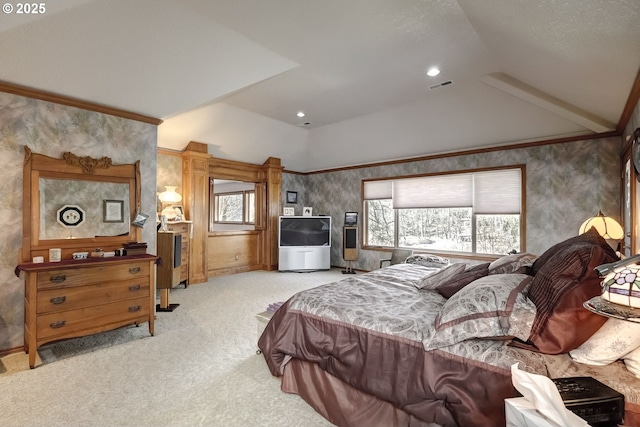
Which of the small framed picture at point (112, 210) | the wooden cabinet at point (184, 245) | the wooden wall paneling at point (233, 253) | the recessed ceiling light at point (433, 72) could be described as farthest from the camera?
the wooden wall paneling at point (233, 253)

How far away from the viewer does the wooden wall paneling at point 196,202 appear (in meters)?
5.50

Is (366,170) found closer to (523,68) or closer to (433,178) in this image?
(433,178)

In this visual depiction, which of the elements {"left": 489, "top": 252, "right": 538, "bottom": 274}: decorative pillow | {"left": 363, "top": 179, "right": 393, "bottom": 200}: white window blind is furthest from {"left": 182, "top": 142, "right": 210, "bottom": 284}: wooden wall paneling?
{"left": 489, "top": 252, "right": 538, "bottom": 274}: decorative pillow

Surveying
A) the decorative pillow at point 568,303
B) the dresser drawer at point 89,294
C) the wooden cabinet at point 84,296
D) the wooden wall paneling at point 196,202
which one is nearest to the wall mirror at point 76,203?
the wooden cabinet at point 84,296

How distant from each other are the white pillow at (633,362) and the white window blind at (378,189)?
512 cm

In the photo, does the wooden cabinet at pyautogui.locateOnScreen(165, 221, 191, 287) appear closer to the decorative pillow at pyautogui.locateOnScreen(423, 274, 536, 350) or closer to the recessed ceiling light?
the recessed ceiling light

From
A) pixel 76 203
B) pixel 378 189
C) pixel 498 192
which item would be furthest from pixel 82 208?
pixel 498 192

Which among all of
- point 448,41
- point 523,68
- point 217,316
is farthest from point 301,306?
point 523,68

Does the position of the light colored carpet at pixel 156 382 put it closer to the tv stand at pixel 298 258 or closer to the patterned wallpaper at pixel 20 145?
the patterned wallpaper at pixel 20 145

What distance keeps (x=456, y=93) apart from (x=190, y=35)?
3.61 metres

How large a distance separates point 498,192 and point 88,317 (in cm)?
566

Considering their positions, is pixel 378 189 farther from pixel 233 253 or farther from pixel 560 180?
pixel 233 253

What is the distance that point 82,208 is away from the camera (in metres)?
3.11

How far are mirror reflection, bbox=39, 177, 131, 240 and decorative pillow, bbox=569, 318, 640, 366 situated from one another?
3.98 metres
